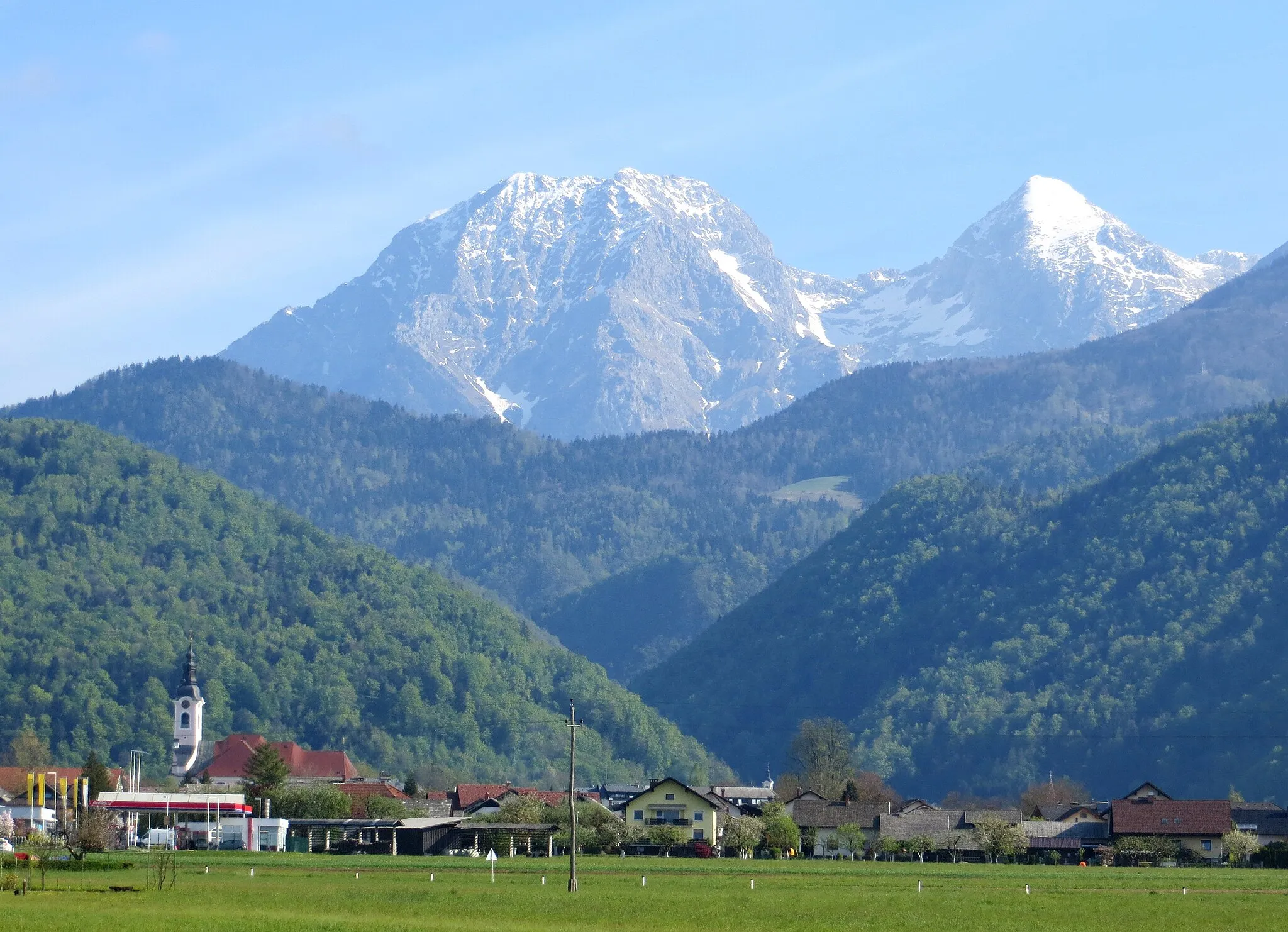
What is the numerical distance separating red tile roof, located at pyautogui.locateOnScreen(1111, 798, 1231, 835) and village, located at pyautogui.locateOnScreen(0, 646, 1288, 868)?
132 mm

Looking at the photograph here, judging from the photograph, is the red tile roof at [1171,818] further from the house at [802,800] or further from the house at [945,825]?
the house at [802,800]

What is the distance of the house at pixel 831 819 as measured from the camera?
170m

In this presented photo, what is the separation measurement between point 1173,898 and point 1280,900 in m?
5.63

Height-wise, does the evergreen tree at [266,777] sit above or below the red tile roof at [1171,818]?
above

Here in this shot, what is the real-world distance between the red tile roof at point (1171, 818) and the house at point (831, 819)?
67.3ft

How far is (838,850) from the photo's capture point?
552 feet

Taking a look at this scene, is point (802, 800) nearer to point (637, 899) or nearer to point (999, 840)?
point (999, 840)

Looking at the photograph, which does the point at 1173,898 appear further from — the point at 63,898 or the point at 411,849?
the point at 411,849

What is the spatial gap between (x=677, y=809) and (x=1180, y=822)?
41.9 metres

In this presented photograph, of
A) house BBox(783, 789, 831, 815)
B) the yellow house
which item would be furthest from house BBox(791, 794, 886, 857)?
the yellow house

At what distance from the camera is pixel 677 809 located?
178 m

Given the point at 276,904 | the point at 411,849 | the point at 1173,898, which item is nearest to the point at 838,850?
the point at 411,849

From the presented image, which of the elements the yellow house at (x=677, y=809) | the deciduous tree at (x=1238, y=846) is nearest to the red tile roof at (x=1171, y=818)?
the deciduous tree at (x=1238, y=846)

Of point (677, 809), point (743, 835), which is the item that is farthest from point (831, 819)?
point (743, 835)
